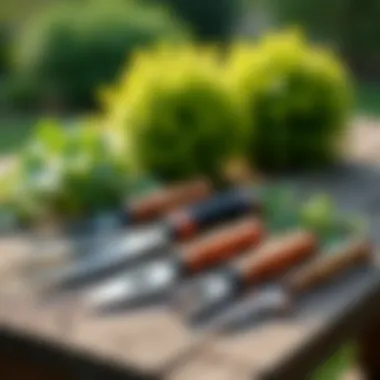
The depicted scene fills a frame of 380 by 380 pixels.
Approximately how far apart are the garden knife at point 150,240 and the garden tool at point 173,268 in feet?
0.09

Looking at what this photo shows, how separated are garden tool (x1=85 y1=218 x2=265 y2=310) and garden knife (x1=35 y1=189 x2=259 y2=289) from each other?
27 millimetres

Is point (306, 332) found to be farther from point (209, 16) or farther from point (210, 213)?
point (209, 16)

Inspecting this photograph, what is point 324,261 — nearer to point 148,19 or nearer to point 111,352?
point 111,352

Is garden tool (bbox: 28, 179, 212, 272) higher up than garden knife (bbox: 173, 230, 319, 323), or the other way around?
garden tool (bbox: 28, 179, 212, 272)

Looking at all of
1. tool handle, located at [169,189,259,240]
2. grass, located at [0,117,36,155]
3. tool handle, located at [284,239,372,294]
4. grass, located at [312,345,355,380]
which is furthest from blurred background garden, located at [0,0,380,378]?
grass, located at [0,117,36,155]

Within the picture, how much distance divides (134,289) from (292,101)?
2.66 feet

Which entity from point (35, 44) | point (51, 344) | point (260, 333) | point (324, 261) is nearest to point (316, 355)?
point (260, 333)

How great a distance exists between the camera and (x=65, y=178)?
1477 mm

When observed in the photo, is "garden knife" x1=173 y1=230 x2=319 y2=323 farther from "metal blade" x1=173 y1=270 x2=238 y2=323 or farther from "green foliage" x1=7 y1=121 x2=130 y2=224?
"green foliage" x1=7 y1=121 x2=130 y2=224

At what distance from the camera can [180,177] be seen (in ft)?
5.66

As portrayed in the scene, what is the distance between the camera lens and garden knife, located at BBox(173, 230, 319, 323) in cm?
120

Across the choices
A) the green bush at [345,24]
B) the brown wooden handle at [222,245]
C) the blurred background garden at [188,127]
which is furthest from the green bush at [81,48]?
the brown wooden handle at [222,245]

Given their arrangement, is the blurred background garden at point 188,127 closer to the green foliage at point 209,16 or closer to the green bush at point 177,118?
the green bush at point 177,118

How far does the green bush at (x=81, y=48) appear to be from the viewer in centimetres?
522
